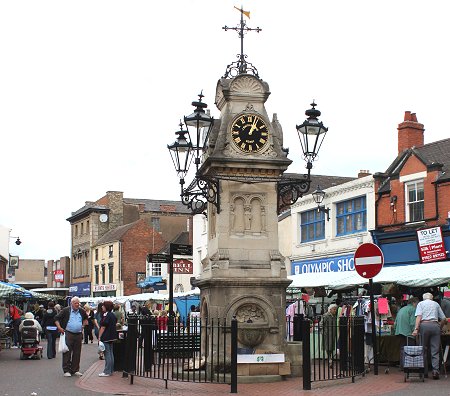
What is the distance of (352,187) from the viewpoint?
3434cm

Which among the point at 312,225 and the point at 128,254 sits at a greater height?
the point at 312,225

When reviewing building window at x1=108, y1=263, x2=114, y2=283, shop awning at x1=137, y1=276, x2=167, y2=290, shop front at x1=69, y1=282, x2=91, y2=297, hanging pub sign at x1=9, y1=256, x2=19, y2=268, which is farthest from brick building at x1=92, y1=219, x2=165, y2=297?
hanging pub sign at x1=9, y1=256, x2=19, y2=268

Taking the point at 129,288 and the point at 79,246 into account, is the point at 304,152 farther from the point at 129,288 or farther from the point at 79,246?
the point at 79,246

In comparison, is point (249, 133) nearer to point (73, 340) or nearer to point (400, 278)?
point (73, 340)

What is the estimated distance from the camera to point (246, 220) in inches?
587

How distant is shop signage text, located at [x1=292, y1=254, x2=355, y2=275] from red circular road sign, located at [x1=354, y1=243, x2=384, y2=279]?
18.7 metres

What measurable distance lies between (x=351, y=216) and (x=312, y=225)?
12.5 ft

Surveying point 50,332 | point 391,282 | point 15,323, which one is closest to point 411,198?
point 391,282

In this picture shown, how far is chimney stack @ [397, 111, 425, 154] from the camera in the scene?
3366 centimetres

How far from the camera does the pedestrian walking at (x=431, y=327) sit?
→ 14.5 m

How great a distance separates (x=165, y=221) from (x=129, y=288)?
888 cm

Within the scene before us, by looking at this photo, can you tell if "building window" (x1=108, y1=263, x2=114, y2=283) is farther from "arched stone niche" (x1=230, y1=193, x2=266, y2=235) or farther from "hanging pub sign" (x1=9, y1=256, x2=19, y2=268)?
"arched stone niche" (x1=230, y1=193, x2=266, y2=235)

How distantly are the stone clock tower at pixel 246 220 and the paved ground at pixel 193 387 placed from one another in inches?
56.8

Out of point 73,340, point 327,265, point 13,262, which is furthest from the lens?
point 13,262
